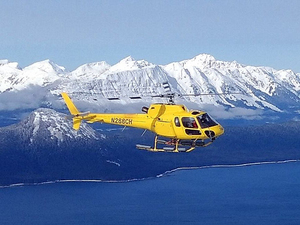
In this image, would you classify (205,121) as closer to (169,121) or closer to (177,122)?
(177,122)

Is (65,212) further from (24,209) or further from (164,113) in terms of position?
(164,113)

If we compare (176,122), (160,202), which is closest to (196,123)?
(176,122)

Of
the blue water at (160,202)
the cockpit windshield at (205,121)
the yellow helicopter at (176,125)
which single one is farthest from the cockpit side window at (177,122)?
the blue water at (160,202)

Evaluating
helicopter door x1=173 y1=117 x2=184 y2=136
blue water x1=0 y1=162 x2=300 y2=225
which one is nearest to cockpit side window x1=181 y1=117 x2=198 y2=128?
helicopter door x1=173 y1=117 x2=184 y2=136

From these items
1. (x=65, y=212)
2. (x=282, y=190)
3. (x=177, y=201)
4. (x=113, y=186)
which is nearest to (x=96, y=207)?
(x=65, y=212)

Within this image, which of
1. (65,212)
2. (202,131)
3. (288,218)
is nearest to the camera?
(202,131)

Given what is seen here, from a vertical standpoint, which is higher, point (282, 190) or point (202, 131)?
point (202, 131)

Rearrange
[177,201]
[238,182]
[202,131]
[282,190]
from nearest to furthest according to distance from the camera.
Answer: [202,131] < [177,201] < [282,190] < [238,182]

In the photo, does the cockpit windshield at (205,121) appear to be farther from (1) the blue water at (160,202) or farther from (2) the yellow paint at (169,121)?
(1) the blue water at (160,202)
